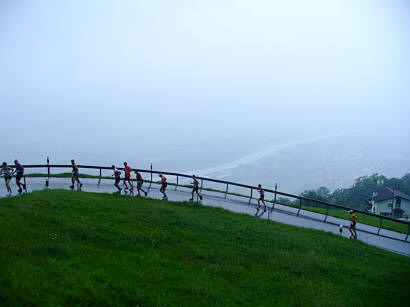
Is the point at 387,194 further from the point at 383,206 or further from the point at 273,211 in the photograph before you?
the point at 273,211

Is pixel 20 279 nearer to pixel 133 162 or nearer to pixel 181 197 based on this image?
pixel 181 197

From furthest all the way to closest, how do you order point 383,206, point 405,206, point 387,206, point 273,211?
point 383,206, point 387,206, point 405,206, point 273,211

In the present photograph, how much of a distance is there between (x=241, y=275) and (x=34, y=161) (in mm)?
167483

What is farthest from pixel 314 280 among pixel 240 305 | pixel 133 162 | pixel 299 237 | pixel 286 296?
pixel 133 162

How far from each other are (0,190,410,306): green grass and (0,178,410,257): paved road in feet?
11.7

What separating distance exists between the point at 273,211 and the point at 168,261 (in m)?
13.8

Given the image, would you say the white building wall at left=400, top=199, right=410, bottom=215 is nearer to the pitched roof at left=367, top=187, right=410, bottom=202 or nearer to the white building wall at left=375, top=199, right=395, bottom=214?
the pitched roof at left=367, top=187, right=410, bottom=202

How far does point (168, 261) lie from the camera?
11375 mm

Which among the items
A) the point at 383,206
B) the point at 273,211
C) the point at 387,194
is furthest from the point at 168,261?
the point at 383,206

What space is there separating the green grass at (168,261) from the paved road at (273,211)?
3569mm

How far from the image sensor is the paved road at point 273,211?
792 inches

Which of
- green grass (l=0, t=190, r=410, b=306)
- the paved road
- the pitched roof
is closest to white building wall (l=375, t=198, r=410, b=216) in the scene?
the pitched roof

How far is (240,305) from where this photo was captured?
931cm

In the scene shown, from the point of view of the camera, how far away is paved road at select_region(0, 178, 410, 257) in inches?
792
